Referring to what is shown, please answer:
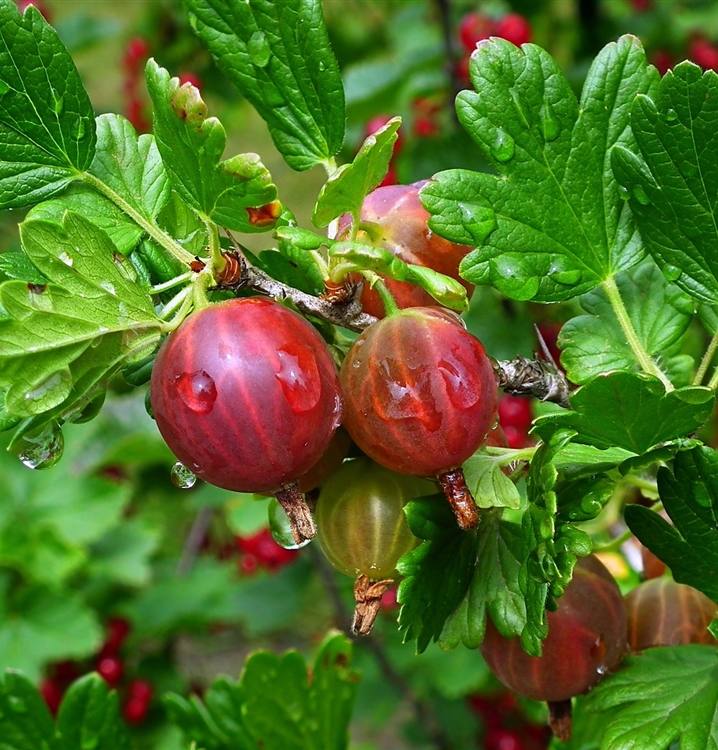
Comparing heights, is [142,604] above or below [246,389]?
below

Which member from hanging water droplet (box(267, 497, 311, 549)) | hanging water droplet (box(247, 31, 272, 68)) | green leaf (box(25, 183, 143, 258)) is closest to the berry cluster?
hanging water droplet (box(267, 497, 311, 549))

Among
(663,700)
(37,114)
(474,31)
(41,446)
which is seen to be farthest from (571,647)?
(474,31)

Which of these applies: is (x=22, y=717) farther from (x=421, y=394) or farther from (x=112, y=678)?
(x=112, y=678)

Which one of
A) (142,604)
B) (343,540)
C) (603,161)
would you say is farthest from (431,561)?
(142,604)

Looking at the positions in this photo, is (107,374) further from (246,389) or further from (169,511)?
(169,511)

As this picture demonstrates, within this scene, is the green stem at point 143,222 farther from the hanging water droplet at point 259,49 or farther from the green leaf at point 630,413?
the green leaf at point 630,413

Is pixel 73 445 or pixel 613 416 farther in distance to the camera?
pixel 73 445

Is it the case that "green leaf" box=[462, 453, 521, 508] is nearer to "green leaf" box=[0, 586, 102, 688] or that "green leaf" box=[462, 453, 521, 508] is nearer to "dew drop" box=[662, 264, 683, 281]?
"dew drop" box=[662, 264, 683, 281]
